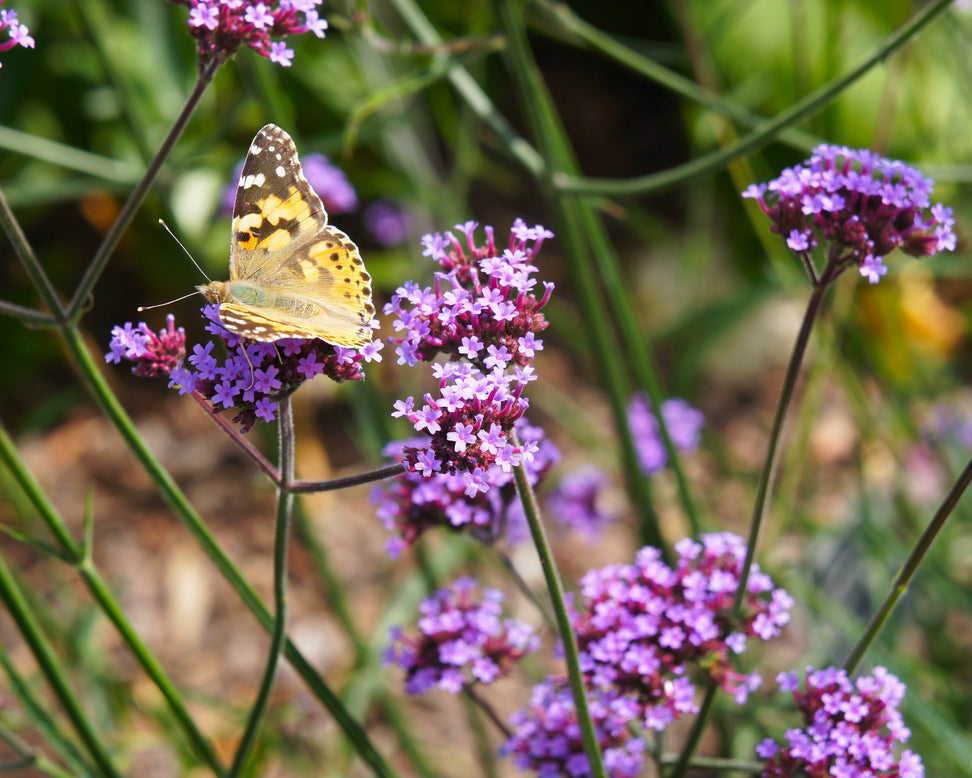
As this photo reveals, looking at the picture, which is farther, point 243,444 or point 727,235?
point 727,235

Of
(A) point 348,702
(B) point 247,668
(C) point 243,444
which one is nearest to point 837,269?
(C) point 243,444

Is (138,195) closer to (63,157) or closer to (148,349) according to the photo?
(148,349)

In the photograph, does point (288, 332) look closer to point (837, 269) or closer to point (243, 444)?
point (243, 444)

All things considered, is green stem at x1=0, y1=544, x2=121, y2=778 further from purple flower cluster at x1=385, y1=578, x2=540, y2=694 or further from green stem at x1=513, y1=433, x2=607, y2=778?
green stem at x1=513, y1=433, x2=607, y2=778

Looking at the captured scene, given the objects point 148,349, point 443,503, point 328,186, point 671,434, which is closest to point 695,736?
point 443,503

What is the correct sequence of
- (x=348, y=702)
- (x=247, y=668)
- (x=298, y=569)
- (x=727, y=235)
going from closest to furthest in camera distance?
(x=348, y=702) → (x=247, y=668) → (x=298, y=569) → (x=727, y=235)

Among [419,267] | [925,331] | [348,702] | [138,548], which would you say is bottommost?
[348,702]

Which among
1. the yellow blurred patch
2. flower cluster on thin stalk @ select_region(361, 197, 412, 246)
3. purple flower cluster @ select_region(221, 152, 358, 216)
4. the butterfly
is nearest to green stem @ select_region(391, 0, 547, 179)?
the butterfly

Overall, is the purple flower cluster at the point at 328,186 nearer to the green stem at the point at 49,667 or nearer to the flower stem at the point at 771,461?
the green stem at the point at 49,667
